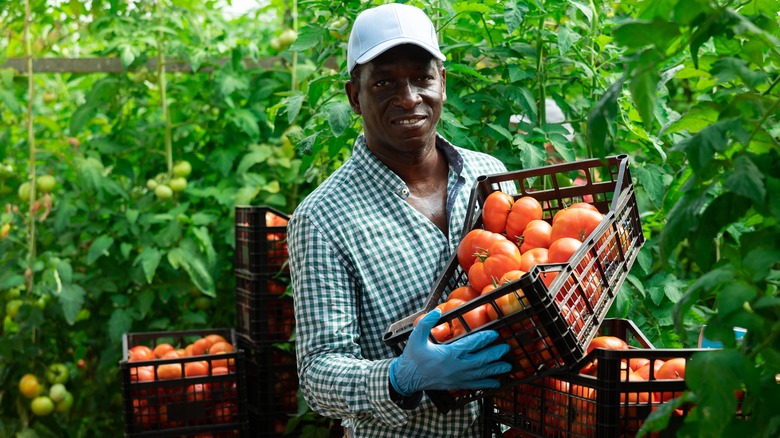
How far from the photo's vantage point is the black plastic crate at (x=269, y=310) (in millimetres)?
3234

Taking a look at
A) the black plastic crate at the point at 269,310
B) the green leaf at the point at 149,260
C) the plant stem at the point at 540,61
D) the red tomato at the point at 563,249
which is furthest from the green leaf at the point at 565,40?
the green leaf at the point at 149,260

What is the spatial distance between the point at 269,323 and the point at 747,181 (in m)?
2.37

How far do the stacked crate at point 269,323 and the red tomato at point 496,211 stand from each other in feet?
4.51

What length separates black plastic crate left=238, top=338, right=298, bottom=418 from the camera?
325cm

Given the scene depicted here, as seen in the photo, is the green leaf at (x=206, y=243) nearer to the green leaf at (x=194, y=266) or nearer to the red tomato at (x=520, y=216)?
the green leaf at (x=194, y=266)

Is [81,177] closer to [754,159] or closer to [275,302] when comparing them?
[275,302]

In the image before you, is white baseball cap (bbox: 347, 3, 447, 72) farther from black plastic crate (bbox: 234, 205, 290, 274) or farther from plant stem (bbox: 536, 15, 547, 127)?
black plastic crate (bbox: 234, 205, 290, 274)

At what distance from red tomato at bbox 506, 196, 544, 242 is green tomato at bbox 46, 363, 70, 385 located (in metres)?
2.42

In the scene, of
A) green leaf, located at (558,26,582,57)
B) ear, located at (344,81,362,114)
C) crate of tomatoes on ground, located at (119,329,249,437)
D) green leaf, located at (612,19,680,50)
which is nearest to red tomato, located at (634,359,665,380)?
green leaf, located at (612,19,680,50)

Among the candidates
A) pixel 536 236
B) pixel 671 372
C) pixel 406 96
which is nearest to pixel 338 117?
pixel 406 96

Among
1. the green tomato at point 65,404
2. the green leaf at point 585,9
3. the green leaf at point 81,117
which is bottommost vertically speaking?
the green tomato at point 65,404

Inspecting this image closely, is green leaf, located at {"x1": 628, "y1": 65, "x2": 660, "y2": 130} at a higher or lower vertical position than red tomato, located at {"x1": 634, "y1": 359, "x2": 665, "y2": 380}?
higher

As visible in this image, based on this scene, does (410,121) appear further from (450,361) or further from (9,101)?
(9,101)

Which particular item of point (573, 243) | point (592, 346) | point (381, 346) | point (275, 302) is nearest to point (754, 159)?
A: point (573, 243)
